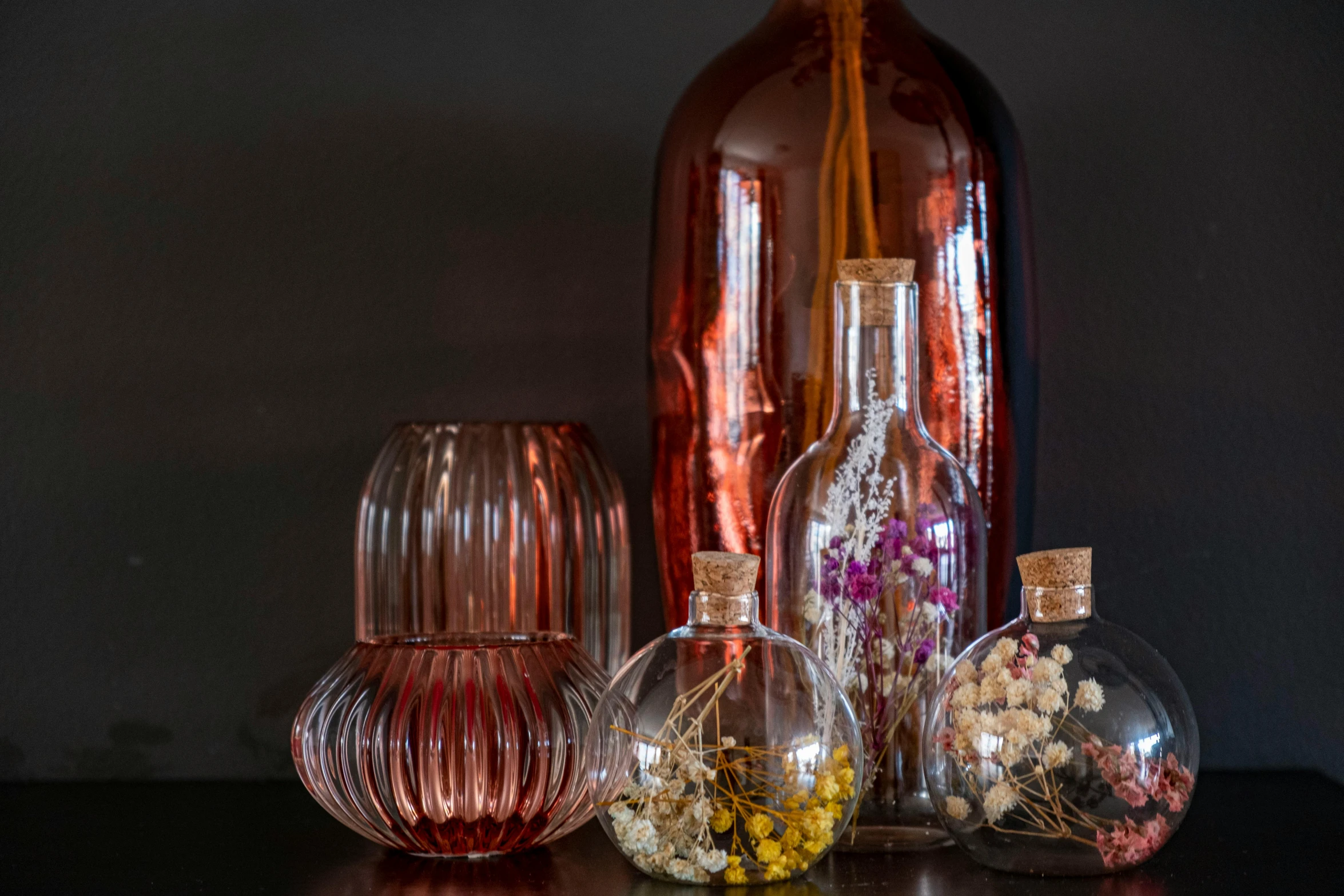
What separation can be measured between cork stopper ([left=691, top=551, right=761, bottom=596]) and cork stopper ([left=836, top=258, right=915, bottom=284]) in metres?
0.17

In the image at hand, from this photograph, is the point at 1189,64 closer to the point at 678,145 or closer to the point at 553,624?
the point at 678,145

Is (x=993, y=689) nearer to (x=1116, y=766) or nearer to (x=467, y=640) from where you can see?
(x=1116, y=766)

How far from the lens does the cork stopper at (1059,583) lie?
0.63 m

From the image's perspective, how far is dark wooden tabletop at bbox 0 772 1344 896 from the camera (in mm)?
616

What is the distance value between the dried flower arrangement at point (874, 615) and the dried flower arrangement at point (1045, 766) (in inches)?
2.6

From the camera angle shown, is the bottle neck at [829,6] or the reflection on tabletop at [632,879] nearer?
the reflection on tabletop at [632,879]

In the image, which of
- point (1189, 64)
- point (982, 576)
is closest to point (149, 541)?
point (982, 576)

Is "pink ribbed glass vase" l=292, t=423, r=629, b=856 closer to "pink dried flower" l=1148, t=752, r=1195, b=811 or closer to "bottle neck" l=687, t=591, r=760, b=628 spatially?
"bottle neck" l=687, t=591, r=760, b=628

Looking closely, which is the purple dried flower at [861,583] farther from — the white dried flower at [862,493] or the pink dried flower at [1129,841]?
the pink dried flower at [1129,841]

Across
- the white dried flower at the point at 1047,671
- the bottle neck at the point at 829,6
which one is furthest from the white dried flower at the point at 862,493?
the bottle neck at the point at 829,6

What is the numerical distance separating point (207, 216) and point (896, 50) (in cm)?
51

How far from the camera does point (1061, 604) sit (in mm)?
633

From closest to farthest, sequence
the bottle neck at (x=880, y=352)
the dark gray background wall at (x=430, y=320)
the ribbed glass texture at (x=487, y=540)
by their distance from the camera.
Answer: the bottle neck at (x=880, y=352)
the ribbed glass texture at (x=487, y=540)
the dark gray background wall at (x=430, y=320)

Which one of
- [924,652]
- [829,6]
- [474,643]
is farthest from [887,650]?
[829,6]
